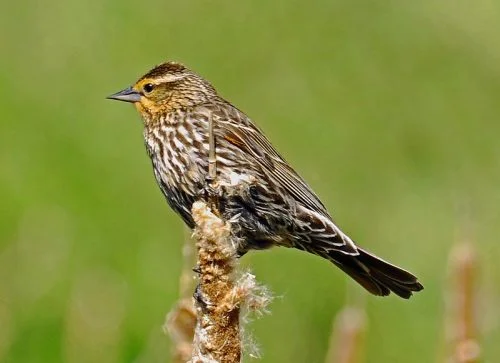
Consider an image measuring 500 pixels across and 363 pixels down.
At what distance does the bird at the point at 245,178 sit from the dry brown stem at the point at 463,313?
1.05 m

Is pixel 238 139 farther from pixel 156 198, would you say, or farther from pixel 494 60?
pixel 494 60

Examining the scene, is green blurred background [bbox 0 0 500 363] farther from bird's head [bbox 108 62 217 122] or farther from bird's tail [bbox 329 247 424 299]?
bird's tail [bbox 329 247 424 299]

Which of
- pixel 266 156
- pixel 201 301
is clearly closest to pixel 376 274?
pixel 266 156

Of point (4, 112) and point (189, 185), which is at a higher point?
point (4, 112)

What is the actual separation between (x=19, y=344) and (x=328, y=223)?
2492 millimetres

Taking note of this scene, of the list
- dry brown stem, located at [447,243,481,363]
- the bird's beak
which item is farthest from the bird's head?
dry brown stem, located at [447,243,481,363]

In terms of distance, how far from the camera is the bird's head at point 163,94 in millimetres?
5066

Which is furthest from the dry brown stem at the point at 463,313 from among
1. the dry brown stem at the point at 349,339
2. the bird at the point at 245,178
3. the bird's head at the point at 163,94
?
the bird's head at the point at 163,94

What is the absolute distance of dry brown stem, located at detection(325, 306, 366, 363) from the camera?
3.44 metres

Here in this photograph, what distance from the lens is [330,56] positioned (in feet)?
34.6

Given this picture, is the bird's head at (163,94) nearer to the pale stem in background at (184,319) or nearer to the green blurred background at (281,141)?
the green blurred background at (281,141)

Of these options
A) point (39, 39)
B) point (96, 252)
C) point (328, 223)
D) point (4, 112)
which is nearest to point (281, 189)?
point (328, 223)

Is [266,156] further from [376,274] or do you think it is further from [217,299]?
[217,299]

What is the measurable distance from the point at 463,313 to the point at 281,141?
583 cm
